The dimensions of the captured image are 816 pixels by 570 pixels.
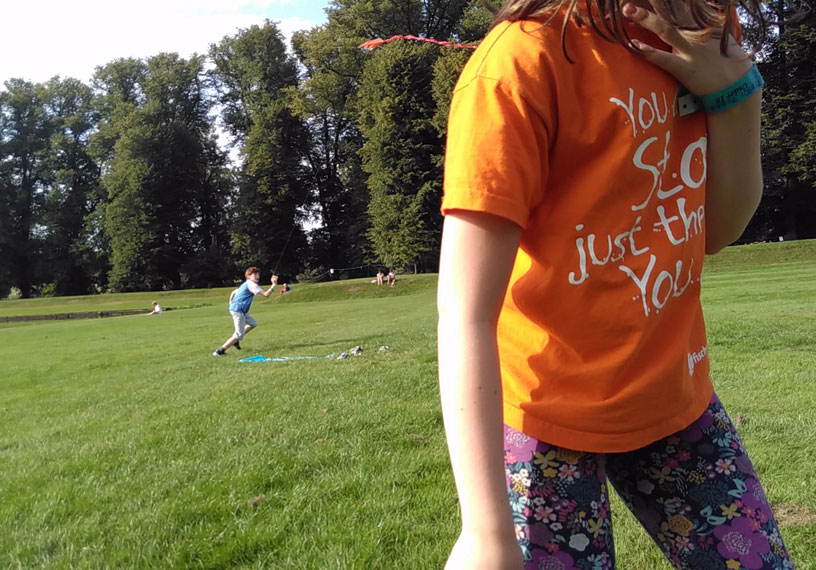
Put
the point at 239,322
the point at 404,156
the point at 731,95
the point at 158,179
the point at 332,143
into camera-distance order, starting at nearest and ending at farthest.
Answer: the point at 731,95
the point at 239,322
the point at 404,156
the point at 158,179
the point at 332,143

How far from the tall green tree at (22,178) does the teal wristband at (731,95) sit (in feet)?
212

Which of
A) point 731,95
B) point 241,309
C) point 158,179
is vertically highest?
point 158,179

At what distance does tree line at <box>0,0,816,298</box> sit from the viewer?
42906 mm

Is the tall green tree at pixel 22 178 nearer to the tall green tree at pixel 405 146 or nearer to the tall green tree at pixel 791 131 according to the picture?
the tall green tree at pixel 405 146

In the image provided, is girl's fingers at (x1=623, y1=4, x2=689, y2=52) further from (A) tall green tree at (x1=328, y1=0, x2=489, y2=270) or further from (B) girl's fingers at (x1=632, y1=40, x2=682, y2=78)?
(A) tall green tree at (x1=328, y1=0, x2=489, y2=270)

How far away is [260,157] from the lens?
52.2m

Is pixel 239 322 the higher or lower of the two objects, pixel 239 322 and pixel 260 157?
the lower

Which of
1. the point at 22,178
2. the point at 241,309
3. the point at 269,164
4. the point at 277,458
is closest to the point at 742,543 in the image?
the point at 277,458

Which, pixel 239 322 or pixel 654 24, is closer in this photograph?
pixel 654 24

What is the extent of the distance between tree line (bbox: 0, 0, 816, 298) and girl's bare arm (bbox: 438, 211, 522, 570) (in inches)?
1595

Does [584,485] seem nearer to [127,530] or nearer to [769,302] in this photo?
[127,530]

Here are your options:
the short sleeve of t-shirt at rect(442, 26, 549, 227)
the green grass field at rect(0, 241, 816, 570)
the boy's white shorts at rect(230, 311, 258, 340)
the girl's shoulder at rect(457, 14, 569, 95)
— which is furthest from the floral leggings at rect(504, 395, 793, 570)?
the boy's white shorts at rect(230, 311, 258, 340)

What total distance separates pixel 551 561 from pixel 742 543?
17.0 inches

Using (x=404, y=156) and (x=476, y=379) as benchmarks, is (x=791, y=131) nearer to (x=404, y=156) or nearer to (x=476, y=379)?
(x=404, y=156)
